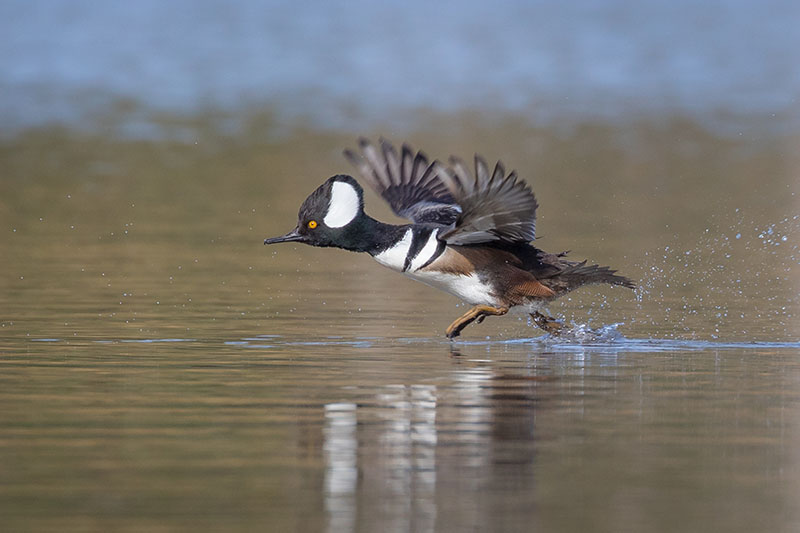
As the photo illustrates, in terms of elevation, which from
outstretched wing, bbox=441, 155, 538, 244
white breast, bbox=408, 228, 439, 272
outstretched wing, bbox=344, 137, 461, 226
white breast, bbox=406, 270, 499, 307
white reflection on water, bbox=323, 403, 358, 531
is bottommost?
white reflection on water, bbox=323, 403, 358, 531

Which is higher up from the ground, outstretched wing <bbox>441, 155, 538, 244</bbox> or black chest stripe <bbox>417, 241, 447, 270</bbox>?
outstretched wing <bbox>441, 155, 538, 244</bbox>

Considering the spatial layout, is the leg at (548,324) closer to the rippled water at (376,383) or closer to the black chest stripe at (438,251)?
the rippled water at (376,383)

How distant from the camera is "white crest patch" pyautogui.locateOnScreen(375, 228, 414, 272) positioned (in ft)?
40.3

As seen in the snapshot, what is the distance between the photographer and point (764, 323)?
1300 centimetres

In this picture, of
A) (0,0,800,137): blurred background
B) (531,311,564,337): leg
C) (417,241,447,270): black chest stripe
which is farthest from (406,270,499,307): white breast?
(0,0,800,137): blurred background

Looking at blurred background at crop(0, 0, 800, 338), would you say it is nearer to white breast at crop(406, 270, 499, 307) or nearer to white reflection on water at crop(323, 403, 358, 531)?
white breast at crop(406, 270, 499, 307)

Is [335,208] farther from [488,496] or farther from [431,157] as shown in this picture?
[431,157]

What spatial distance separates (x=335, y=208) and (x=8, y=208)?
1003 centimetres

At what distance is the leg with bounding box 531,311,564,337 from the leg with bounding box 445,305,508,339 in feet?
1.20

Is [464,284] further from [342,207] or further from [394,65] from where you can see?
[394,65]

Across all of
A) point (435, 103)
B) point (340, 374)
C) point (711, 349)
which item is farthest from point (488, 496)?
point (435, 103)

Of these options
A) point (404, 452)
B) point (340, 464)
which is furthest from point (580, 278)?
point (340, 464)

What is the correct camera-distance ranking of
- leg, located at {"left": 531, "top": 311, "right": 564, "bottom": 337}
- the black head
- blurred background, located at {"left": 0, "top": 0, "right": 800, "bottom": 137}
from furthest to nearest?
blurred background, located at {"left": 0, "top": 0, "right": 800, "bottom": 137}, leg, located at {"left": 531, "top": 311, "right": 564, "bottom": 337}, the black head

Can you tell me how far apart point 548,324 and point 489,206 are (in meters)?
1.61
